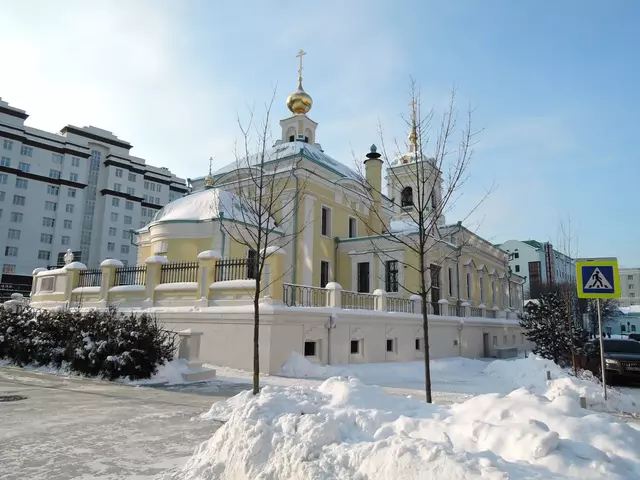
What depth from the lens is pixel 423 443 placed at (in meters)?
3.88

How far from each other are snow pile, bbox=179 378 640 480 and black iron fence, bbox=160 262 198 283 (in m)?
9.82

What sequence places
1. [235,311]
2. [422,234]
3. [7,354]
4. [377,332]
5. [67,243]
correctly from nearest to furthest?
1. [422,234]
2. [235,311]
3. [7,354]
4. [377,332]
5. [67,243]

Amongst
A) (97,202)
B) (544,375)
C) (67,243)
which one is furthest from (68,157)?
(544,375)

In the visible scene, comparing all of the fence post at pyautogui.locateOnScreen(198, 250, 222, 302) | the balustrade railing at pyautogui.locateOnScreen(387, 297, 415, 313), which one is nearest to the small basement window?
the fence post at pyautogui.locateOnScreen(198, 250, 222, 302)

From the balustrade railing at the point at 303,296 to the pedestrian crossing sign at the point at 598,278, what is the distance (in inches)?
304

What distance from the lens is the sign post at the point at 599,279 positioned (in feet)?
27.9

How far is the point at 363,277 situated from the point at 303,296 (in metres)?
10.3

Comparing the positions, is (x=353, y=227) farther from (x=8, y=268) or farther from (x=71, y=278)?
(x=8, y=268)

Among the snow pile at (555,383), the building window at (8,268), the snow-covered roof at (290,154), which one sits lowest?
the snow pile at (555,383)

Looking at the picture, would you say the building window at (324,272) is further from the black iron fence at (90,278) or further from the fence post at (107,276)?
the black iron fence at (90,278)

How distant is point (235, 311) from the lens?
13047 mm

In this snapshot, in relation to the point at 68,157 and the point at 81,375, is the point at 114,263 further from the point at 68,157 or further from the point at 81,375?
the point at 68,157

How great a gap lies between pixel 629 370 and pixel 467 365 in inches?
267

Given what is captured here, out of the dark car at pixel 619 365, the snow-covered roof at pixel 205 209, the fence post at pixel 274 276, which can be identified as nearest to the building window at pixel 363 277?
the snow-covered roof at pixel 205 209
